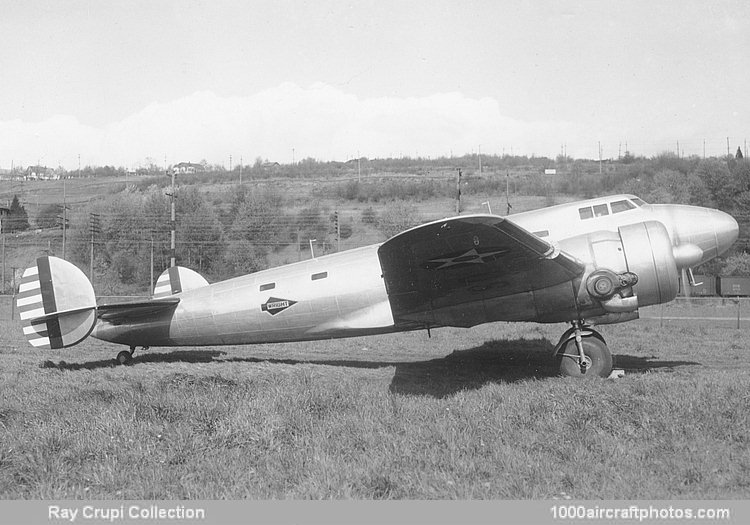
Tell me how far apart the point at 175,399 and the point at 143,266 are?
44.5 m

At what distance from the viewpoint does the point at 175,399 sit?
6.78 metres

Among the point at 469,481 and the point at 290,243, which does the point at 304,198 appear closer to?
the point at 290,243

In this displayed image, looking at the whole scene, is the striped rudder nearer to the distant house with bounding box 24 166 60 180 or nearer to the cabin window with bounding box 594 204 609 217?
the cabin window with bounding box 594 204 609 217

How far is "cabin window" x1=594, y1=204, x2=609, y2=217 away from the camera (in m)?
9.91

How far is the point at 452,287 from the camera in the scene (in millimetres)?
9430

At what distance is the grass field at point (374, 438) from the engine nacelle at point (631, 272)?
147 centimetres

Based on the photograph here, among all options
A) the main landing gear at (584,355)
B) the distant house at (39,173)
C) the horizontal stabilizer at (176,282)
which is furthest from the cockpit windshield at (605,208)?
the distant house at (39,173)

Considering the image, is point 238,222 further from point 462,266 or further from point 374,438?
point 374,438

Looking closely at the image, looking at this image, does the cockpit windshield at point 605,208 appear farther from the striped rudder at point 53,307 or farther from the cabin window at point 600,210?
the striped rudder at point 53,307

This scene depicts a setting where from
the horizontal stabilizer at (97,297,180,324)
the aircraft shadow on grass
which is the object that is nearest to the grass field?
the aircraft shadow on grass

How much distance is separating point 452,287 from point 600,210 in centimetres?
300

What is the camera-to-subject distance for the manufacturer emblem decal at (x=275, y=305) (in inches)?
414

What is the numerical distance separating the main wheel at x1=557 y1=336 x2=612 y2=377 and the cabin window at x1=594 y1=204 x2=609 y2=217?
2217mm

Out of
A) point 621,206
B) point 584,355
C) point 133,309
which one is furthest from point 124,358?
point 621,206
